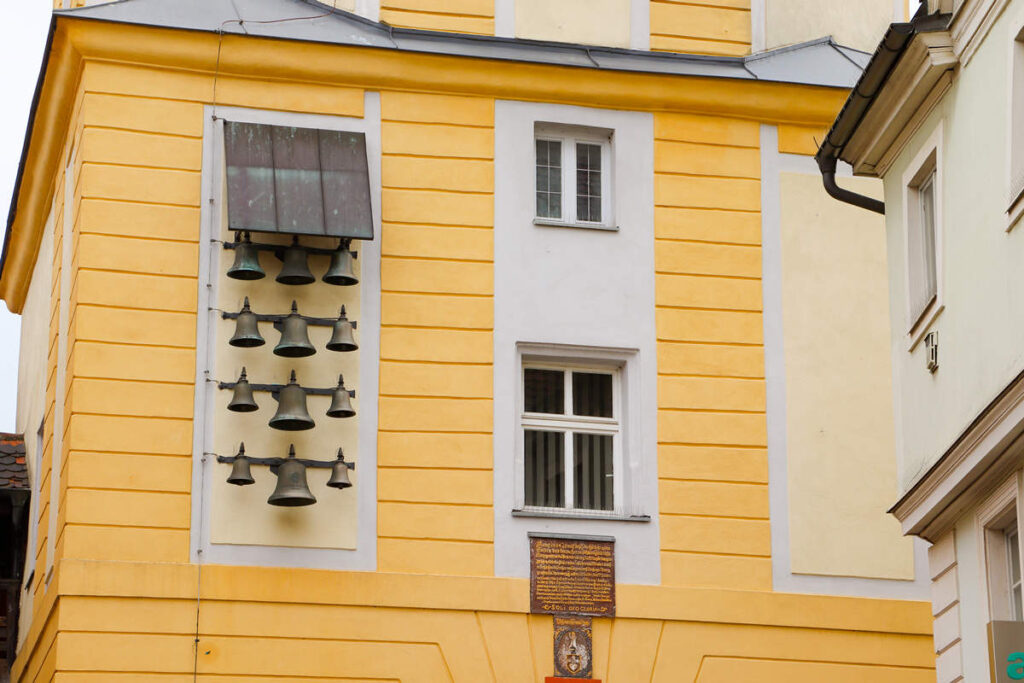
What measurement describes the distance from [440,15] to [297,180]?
2.84 m

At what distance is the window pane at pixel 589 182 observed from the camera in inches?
880

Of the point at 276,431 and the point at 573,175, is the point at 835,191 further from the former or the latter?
the point at 276,431

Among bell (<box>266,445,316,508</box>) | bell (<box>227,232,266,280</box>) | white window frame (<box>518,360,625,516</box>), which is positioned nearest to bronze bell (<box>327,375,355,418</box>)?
bell (<box>266,445,316,508</box>)

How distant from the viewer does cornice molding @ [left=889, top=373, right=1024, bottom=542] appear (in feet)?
48.3

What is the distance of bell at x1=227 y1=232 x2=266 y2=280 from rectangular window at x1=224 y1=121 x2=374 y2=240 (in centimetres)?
30

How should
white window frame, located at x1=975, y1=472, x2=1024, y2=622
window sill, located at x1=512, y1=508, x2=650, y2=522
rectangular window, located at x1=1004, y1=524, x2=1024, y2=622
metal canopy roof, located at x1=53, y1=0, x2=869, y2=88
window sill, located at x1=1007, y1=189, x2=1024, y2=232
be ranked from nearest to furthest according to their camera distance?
1. window sill, located at x1=1007, y1=189, x2=1024, y2=232
2. white window frame, located at x1=975, y1=472, x2=1024, y2=622
3. rectangular window, located at x1=1004, y1=524, x2=1024, y2=622
4. window sill, located at x1=512, y1=508, x2=650, y2=522
5. metal canopy roof, located at x1=53, y1=0, x2=869, y2=88

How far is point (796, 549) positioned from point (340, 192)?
5.93 meters

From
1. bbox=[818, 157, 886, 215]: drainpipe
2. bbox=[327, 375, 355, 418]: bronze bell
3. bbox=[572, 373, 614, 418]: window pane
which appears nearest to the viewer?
bbox=[818, 157, 886, 215]: drainpipe

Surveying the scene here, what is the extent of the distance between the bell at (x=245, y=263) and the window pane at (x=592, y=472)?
3713 millimetres

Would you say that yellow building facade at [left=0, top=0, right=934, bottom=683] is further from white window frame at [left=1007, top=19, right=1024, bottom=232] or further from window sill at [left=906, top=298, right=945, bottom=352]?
white window frame at [left=1007, top=19, right=1024, bottom=232]

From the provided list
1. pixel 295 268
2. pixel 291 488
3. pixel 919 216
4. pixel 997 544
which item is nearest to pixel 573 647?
pixel 291 488

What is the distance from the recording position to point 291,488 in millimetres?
20094

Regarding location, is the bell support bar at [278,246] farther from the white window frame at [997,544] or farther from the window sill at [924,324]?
the white window frame at [997,544]

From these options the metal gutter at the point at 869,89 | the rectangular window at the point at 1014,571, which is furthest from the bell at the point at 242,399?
the rectangular window at the point at 1014,571
